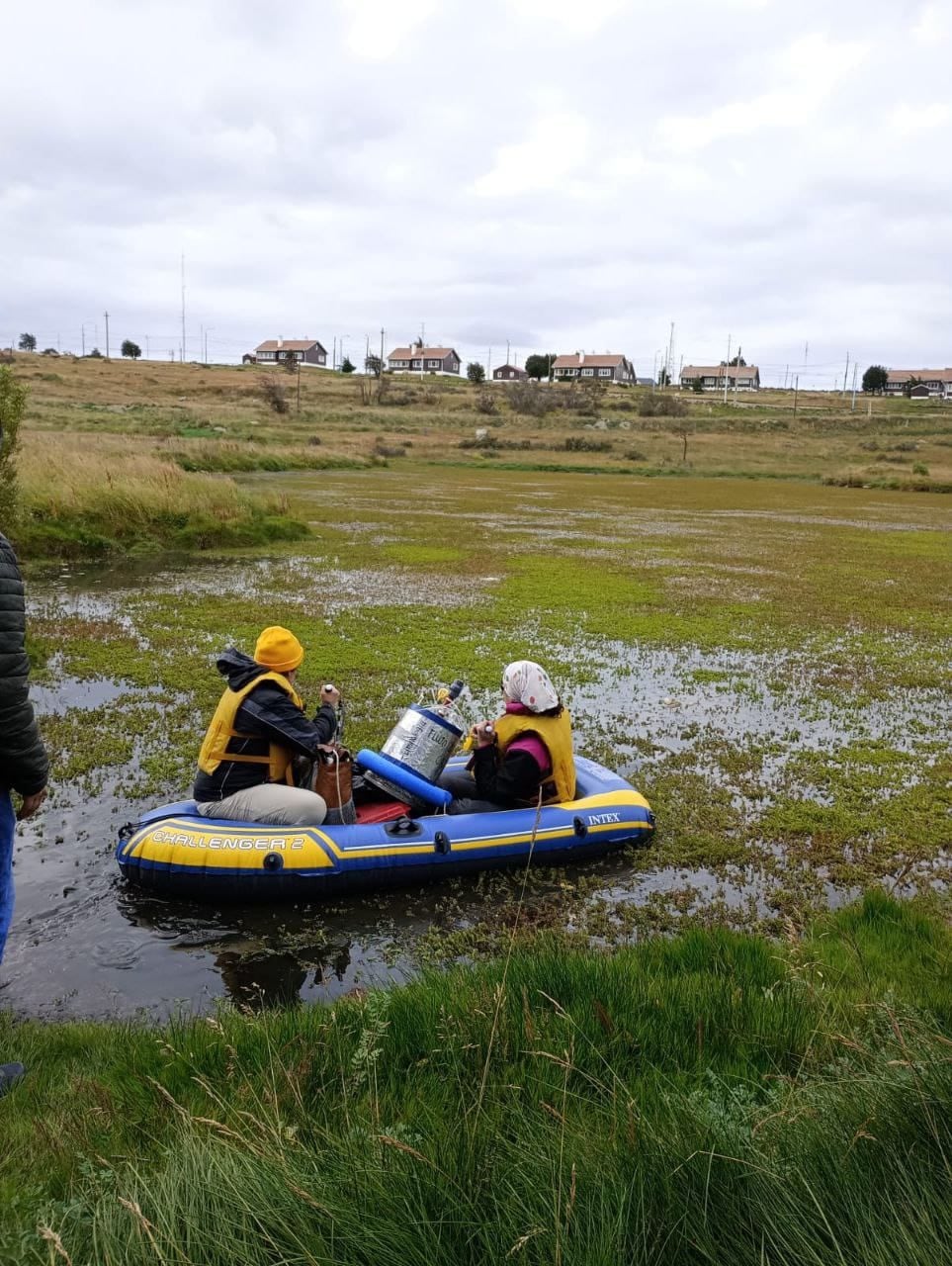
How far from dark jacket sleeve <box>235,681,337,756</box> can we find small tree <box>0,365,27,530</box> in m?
7.27

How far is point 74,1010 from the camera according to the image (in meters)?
5.04

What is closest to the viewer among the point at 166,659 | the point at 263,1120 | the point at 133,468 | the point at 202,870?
the point at 263,1120

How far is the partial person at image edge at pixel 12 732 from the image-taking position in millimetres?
3715

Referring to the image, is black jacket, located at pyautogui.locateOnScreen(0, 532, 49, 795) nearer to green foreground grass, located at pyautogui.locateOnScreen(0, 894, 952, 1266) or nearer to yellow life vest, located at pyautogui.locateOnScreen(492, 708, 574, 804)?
green foreground grass, located at pyautogui.locateOnScreen(0, 894, 952, 1266)

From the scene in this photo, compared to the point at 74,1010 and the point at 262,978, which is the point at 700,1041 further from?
the point at 74,1010

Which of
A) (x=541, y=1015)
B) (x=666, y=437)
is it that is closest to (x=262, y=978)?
(x=541, y=1015)

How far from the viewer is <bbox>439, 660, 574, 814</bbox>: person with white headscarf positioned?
22.5 feet

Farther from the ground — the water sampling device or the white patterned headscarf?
the white patterned headscarf

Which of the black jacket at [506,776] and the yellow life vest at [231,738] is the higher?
the yellow life vest at [231,738]

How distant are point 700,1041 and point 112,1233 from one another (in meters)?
2.24

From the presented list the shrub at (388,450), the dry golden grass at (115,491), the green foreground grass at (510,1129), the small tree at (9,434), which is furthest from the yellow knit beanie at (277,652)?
the shrub at (388,450)

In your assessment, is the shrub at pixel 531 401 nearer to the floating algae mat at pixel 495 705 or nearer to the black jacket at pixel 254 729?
the floating algae mat at pixel 495 705

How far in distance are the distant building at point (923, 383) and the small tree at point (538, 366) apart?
5234cm

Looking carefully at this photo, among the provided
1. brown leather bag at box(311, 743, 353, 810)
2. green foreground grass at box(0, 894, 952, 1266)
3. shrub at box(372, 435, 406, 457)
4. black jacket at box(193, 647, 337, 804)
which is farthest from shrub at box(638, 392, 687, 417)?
green foreground grass at box(0, 894, 952, 1266)
